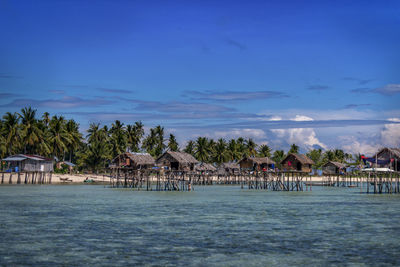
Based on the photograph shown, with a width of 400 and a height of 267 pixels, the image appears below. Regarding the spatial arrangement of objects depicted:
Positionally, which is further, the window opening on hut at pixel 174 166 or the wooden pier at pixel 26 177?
the wooden pier at pixel 26 177

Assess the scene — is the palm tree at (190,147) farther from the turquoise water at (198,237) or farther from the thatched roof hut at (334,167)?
the turquoise water at (198,237)

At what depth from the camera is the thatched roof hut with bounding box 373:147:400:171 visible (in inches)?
2544

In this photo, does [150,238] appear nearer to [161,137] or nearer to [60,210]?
[60,210]

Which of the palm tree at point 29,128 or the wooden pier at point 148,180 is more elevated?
the palm tree at point 29,128

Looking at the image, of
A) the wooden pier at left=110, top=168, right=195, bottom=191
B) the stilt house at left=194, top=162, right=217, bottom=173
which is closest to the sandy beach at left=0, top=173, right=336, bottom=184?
the wooden pier at left=110, top=168, right=195, bottom=191

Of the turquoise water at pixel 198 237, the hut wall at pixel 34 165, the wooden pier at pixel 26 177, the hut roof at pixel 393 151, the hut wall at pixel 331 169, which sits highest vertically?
the hut roof at pixel 393 151

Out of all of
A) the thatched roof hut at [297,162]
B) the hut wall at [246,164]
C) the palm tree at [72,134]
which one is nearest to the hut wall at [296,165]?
the thatched roof hut at [297,162]

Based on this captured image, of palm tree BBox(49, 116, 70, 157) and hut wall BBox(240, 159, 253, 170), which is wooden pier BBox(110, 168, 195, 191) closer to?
palm tree BBox(49, 116, 70, 157)

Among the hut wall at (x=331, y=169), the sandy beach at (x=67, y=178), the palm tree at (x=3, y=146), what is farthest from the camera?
the hut wall at (x=331, y=169)

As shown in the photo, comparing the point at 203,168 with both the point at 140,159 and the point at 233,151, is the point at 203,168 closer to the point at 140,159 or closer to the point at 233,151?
the point at 140,159

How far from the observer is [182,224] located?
29219mm

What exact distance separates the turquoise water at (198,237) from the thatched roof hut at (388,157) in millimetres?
28828

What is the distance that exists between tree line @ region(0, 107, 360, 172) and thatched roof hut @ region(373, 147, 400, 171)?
54667mm

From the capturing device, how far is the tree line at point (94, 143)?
87.7 metres
